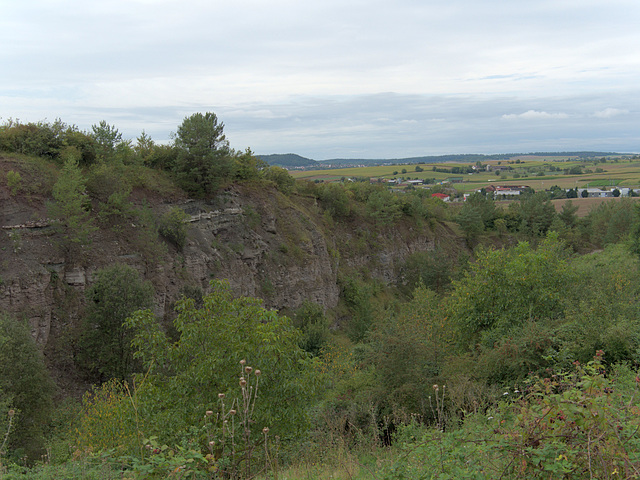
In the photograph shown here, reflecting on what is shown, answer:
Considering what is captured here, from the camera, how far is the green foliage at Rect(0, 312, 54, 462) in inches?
598

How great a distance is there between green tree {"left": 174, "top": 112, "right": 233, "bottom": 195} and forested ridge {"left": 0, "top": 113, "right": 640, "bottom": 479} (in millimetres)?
145

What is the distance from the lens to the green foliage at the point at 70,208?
75.4ft

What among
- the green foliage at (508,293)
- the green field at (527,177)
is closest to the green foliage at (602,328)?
the green foliage at (508,293)

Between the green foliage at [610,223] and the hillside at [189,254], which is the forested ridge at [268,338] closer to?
the hillside at [189,254]

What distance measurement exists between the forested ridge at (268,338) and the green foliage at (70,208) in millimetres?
139

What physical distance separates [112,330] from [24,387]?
18.1 ft

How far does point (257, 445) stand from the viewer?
834 cm

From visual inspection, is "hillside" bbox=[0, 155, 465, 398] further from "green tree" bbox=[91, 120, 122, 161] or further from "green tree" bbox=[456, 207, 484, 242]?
"green tree" bbox=[456, 207, 484, 242]

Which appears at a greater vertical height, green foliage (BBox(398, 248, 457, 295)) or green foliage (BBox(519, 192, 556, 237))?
green foliage (BBox(519, 192, 556, 237))

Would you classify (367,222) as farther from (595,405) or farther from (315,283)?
(595,405)

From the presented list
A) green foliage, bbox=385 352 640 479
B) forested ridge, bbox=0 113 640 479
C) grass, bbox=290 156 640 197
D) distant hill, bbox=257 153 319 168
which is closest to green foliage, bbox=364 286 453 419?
forested ridge, bbox=0 113 640 479

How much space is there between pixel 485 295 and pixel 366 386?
24.7ft

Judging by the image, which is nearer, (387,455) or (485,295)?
(387,455)

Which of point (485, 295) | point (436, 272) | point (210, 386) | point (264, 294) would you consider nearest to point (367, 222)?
point (436, 272)
